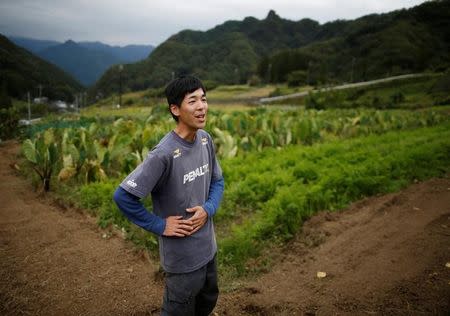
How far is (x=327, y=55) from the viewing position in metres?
99.5

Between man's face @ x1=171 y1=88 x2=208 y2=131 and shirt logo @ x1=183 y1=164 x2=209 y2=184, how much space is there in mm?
259

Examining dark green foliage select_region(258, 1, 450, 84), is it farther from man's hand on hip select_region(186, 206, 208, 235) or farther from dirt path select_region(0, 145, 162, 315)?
man's hand on hip select_region(186, 206, 208, 235)

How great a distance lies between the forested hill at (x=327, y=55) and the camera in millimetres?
74312

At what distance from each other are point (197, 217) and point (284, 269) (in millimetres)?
2126

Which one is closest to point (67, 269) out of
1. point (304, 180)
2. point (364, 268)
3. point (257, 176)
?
point (364, 268)

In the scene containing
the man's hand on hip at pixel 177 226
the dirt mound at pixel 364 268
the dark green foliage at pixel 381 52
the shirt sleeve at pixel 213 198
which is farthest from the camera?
the dark green foliage at pixel 381 52

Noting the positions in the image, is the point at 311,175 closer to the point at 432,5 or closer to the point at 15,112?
the point at 15,112

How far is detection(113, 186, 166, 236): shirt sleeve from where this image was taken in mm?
2002

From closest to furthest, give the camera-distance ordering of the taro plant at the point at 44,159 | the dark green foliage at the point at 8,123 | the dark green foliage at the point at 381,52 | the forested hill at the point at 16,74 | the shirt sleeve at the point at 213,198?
the shirt sleeve at the point at 213,198 < the taro plant at the point at 44,159 < the dark green foliage at the point at 8,123 < the forested hill at the point at 16,74 < the dark green foliage at the point at 381,52

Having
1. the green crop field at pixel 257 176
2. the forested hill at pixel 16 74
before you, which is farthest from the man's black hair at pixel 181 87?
the forested hill at pixel 16 74

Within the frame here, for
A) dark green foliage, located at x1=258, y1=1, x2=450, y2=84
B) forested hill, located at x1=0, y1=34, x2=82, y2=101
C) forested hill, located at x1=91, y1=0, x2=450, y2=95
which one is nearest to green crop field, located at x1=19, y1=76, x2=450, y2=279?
forested hill, located at x1=0, y1=34, x2=82, y2=101

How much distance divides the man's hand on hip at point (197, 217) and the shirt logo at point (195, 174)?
17 centimetres

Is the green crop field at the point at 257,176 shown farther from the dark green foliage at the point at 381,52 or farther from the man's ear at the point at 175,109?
the dark green foliage at the point at 381,52

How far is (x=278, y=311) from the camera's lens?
3131mm
